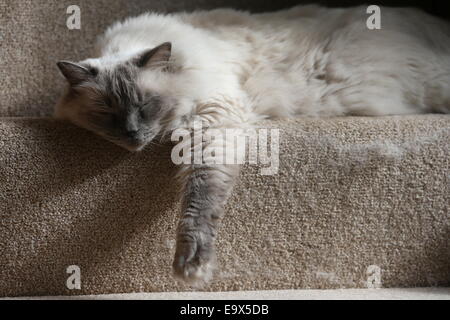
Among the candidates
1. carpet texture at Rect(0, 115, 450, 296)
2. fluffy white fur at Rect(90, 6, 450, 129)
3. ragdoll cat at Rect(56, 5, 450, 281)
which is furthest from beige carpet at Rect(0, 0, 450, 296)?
fluffy white fur at Rect(90, 6, 450, 129)

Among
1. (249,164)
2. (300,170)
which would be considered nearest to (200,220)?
(249,164)

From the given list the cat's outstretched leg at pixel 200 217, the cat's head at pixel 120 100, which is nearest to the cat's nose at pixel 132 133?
the cat's head at pixel 120 100

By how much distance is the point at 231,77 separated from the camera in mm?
1700

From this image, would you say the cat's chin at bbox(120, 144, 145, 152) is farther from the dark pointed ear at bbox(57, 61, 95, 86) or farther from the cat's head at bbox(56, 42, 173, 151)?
the dark pointed ear at bbox(57, 61, 95, 86)

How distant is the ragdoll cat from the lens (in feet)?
4.79

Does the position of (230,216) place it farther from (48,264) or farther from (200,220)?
(48,264)

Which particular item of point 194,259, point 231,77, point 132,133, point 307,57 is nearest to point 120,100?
point 132,133

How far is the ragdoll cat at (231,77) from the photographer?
1459 millimetres

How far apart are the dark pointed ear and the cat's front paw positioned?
0.55m

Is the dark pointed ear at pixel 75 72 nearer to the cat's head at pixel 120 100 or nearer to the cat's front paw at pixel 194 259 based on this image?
the cat's head at pixel 120 100

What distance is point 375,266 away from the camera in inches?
60.6

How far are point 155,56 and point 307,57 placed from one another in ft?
1.94

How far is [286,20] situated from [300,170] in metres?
0.69

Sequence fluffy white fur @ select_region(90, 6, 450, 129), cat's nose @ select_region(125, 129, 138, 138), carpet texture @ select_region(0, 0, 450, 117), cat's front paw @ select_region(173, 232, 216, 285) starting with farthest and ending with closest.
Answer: carpet texture @ select_region(0, 0, 450, 117) < fluffy white fur @ select_region(90, 6, 450, 129) < cat's nose @ select_region(125, 129, 138, 138) < cat's front paw @ select_region(173, 232, 216, 285)
